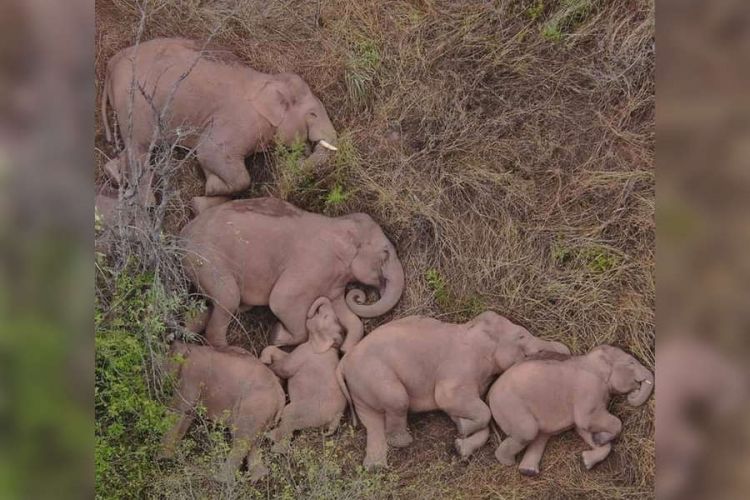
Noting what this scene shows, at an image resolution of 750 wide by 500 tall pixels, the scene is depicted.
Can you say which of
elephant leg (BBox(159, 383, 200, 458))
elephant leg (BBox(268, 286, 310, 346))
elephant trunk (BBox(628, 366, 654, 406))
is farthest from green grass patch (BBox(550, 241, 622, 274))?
elephant leg (BBox(159, 383, 200, 458))

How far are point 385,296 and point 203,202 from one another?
1.05 meters

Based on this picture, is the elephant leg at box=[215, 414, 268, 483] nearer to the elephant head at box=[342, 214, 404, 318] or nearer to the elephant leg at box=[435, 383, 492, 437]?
the elephant head at box=[342, 214, 404, 318]

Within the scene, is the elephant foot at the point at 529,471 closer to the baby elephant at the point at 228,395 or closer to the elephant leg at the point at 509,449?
the elephant leg at the point at 509,449

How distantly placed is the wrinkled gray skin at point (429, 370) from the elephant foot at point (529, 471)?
25cm

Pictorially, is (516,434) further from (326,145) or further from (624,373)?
(326,145)

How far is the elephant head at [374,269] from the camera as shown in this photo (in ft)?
12.7

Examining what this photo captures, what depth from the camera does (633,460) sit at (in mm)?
3857

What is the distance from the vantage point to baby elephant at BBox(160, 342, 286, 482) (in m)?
3.77

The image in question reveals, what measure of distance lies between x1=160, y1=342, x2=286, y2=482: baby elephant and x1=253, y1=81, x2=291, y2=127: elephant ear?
1206 millimetres

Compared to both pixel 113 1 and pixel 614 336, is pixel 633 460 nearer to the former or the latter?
pixel 614 336

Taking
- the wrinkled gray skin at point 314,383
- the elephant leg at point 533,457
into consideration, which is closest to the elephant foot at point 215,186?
the wrinkled gray skin at point 314,383

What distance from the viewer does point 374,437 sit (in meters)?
3.86
